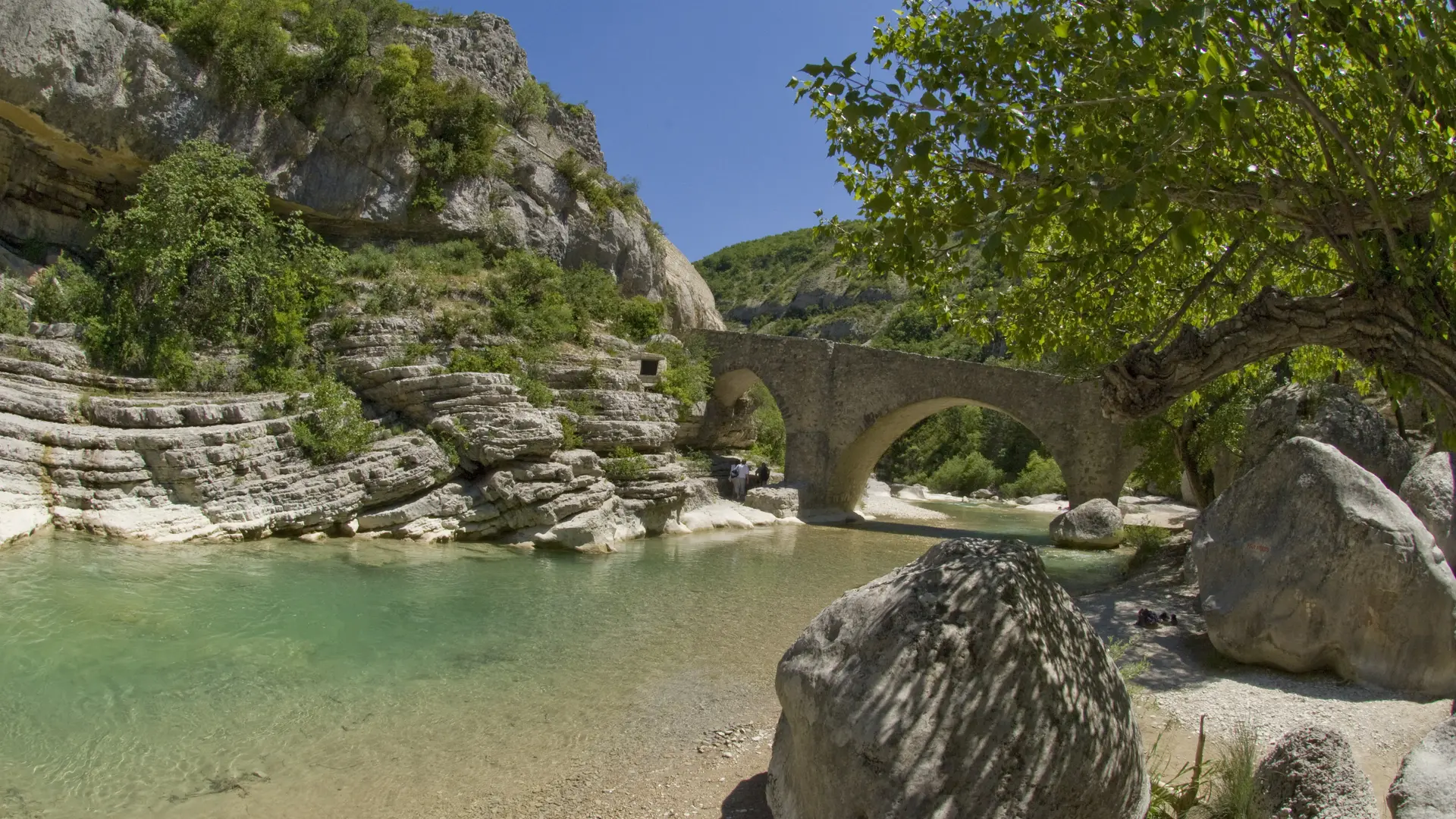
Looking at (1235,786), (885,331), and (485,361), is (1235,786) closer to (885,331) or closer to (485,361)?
(485,361)

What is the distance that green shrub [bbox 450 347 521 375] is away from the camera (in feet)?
A: 55.0

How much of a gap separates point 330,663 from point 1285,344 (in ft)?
23.6

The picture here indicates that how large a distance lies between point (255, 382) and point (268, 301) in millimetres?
1945

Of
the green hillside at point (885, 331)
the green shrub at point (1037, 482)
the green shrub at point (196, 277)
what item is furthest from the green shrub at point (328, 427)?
the green shrub at point (1037, 482)

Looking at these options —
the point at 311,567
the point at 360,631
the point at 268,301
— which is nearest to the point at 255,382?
the point at 268,301

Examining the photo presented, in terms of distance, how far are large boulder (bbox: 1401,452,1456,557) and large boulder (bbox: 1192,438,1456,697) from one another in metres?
0.92

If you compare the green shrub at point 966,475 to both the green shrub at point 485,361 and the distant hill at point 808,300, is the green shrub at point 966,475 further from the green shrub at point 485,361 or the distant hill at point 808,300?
the green shrub at point 485,361

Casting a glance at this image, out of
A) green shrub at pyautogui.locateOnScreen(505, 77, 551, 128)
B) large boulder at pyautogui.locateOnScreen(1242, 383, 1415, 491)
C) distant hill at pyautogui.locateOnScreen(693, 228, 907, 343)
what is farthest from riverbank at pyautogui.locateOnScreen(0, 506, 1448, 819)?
distant hill at pyautogui.locateOnScreen(693, 228, 907, 343)

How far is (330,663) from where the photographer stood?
7.34 m

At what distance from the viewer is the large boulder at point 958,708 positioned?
341 centimetres

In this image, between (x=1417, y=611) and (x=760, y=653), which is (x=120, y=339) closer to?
(x=760, y=653)

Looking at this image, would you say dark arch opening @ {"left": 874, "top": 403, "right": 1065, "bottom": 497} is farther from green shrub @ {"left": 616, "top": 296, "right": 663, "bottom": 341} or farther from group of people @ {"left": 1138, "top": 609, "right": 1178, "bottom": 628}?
group of people @ {"left": 1138, "top": 609, "right": 1178, "bottom": 628}

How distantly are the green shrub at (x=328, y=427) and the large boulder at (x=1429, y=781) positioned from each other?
14.0 metres

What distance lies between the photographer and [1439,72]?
12.8ft
